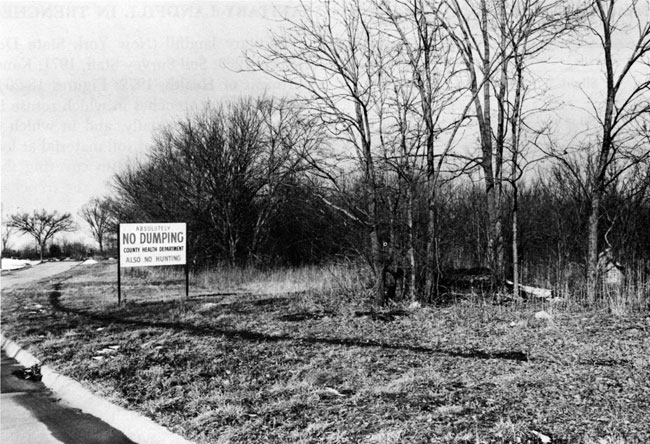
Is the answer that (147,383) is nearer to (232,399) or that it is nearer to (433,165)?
(232,399)

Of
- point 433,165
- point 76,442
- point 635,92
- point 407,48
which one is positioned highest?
point 407,48

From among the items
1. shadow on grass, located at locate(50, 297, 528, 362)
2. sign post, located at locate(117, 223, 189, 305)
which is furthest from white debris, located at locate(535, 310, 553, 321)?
sign post, located at locate(117, 223, 189, 305)

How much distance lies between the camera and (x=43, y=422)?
5.12 metres

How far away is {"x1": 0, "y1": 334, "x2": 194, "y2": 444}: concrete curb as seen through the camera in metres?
4.54

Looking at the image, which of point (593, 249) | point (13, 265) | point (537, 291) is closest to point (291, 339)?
point (537, 291)

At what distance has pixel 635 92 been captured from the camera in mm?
9312

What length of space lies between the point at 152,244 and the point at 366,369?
1002 cm

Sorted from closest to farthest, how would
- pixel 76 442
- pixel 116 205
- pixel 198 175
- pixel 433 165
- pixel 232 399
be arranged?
pixel 76 442
pixel 232 399
pixel 433 165
pixel 198 175
pixel 116 205

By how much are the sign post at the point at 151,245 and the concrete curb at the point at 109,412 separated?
265 inches

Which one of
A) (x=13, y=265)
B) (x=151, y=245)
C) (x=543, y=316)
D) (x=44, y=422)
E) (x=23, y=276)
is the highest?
(x=151, y=245)

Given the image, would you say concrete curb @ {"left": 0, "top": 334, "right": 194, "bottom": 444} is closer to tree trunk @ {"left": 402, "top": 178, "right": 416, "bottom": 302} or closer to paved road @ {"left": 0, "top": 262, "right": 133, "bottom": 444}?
paved road @ {"left": 0, "top": 262, "right": 133, "bottom": 444}

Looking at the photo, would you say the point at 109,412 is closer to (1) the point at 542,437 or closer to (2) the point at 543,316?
(1) the point at 542,437

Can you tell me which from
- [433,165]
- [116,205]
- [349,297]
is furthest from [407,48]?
[116,205]

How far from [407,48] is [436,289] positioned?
13.8 ft
